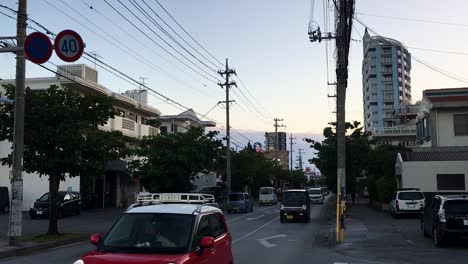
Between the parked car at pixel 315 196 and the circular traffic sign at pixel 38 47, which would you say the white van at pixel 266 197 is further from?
the circular traffic sign at pixel 38 47

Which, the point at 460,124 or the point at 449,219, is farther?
the point at 460,124

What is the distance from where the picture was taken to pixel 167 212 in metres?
7.68

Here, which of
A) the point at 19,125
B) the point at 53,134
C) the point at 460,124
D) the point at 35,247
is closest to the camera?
the point at 35,247

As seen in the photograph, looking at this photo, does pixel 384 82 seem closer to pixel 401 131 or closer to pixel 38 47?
pixel 401 131

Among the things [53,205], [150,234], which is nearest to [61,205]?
[53,205]

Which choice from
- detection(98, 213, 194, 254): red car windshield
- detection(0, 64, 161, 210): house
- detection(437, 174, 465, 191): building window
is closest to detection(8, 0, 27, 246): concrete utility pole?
detection(98, 213, 194, 254): red car windshield

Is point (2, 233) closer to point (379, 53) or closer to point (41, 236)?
point (41, 236)

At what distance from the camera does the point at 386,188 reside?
1620 inches

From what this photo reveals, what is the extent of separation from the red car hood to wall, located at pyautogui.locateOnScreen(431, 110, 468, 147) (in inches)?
1443

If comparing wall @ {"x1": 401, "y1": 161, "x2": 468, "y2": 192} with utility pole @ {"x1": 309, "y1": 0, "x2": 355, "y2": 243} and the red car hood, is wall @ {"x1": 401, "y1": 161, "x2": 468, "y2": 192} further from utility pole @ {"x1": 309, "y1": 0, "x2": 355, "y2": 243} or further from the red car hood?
the red car hood

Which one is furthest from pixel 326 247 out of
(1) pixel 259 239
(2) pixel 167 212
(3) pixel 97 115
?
(2) pixel 167 212

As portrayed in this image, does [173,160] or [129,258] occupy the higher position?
[173,160]

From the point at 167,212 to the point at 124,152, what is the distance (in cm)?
1581

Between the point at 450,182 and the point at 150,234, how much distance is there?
32.4 metres
